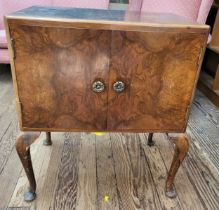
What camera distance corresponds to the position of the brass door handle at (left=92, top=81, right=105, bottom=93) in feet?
2.56

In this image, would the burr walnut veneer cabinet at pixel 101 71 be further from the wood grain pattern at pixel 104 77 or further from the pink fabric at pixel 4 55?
the pink fabric at pixel 4 55

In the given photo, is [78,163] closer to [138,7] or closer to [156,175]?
[156,175]

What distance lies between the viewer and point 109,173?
1.17 metres

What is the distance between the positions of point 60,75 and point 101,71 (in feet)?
0.43

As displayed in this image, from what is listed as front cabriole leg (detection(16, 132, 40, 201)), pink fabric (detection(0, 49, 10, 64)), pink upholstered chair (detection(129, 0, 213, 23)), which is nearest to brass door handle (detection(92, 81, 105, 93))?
front cabriole leg (detection(16, 132, 40, 201))

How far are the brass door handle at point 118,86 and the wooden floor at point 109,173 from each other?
509 mm

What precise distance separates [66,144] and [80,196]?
386 mm

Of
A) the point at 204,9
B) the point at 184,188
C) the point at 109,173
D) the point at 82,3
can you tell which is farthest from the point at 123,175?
the point at 82,3

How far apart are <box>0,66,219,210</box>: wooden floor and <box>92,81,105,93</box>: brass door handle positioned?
19.9 inches

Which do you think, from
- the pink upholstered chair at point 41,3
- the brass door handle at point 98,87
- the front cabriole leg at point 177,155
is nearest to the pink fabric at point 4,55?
the pink upholstered chair at point 41,3

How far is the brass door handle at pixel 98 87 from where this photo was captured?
0.78 metres

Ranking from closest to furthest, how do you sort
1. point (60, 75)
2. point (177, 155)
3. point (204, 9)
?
1. point (60, 75)
2. point (177, 155)
3. point (204, 9)

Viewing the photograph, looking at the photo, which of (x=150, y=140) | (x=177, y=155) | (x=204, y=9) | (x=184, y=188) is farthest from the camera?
(x=204, y=9)

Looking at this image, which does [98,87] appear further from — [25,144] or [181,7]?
[181,7]
